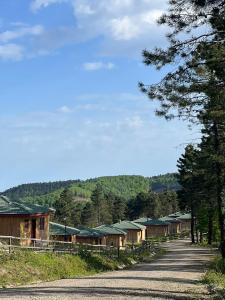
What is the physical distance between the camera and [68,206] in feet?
419

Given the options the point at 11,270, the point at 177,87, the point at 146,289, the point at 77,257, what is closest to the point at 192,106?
the point at 177,87

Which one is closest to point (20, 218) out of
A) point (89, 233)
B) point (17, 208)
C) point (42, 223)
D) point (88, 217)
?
point (17, 208)

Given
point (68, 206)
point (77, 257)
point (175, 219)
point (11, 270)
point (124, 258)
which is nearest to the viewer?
point (11, 270)

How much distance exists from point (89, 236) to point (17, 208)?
29.8 meters

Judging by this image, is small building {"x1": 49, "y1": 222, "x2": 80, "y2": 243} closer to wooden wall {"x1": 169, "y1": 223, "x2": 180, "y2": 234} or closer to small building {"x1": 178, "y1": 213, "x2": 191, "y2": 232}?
wooden wall {"x1": 169, "y1": 223, "x2": 180, "y2": 234}

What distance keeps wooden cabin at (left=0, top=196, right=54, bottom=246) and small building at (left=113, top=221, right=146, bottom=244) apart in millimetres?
53182

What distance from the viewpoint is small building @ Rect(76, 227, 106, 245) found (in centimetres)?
6962

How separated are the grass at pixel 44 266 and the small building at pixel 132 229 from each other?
2429 inches

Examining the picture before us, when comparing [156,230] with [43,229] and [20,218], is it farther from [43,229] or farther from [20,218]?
[20,218]

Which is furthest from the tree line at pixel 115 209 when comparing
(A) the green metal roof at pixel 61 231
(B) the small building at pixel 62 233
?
(B) the small building at pixel 62 233

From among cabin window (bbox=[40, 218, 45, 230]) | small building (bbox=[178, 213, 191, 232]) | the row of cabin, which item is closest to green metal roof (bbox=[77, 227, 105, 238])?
the row of cabin

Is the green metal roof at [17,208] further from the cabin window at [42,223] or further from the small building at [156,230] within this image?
the small building at [156,230]

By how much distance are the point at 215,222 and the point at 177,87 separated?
56.2m

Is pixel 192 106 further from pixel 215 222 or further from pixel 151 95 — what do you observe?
pixel 215 222
